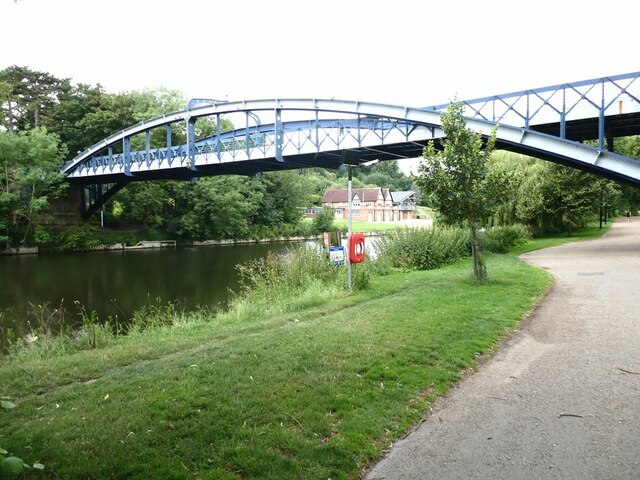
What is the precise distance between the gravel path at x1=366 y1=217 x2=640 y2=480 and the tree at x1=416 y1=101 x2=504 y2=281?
416 centimetres

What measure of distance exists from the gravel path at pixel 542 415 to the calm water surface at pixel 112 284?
9.13 m

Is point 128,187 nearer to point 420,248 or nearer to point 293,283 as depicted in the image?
point 420,248

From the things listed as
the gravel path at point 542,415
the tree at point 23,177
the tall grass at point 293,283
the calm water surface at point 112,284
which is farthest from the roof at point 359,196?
the gravel path at point 542,415

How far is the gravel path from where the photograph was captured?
3.35 metres

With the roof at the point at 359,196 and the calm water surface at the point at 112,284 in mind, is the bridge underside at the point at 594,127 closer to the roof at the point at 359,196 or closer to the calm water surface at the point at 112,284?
the calm water surface at the point at 112,284

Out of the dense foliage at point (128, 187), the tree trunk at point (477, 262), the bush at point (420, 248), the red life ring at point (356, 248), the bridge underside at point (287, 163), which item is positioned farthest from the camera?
the dense foliage at point (128, 187)

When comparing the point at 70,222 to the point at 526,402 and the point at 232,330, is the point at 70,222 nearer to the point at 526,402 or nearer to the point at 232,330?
the point at 232,330

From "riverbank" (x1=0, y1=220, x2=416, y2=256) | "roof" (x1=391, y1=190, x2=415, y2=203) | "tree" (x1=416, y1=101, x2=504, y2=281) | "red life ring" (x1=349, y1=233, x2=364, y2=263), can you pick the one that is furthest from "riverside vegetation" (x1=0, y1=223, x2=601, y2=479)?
"roof" (x1=391, y1=190, x2=415, y2=203)

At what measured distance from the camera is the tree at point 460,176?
36.2 feet

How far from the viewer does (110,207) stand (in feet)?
181

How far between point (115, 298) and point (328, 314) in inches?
432

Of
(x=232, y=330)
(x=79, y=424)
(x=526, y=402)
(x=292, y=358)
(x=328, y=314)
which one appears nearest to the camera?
(x=79, y=424)

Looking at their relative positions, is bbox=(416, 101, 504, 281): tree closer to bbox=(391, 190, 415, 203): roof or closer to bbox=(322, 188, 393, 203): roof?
bbox=(322, 188, 393, 203): roof

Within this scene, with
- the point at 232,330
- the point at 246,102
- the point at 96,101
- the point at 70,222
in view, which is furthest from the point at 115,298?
the point at 96,101
